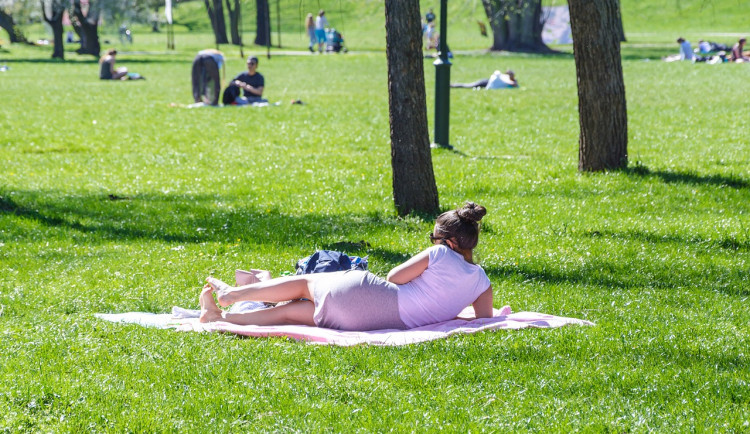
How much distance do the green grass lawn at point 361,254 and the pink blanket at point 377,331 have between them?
146 millimetres

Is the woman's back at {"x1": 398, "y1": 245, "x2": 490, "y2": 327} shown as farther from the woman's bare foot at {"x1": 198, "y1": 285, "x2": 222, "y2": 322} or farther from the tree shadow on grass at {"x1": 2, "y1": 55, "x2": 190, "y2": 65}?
the tree shadow on grass at {"x1": 2, "y1": 55, "x2": 190, "y2": 65}

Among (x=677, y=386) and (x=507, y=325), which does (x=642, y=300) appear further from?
(x=677, y=386)

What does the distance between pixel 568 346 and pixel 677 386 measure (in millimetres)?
766

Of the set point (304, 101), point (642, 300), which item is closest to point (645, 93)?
point (304, 101)

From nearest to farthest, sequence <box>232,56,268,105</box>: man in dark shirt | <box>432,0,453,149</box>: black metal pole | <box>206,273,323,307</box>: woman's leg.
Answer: <box>206,273,323,307</box>: woman's leg → <box>432,0,453,149</box>: black metal pole → <box>232,56,268,105</box>: man in dark shirt

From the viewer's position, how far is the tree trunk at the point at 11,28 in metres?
56.1

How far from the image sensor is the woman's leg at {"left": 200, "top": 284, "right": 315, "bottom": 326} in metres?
6.03

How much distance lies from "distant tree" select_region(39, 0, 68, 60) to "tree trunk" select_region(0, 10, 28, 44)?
11543mm

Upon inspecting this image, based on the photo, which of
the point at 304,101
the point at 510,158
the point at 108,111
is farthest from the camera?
the point at 304,101

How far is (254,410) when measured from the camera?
455 centimetres

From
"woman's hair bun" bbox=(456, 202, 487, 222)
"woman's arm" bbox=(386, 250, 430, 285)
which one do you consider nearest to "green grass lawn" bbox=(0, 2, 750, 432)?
"woman's arm" bbox=(386, 250, 430, 285)

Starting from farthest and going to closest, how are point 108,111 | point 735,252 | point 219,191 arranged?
point 108,111 < point 219,191 < point 735,252

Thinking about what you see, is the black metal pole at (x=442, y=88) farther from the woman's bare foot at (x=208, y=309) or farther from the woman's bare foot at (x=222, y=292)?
the woman's bare foot at (x=208, y=309)

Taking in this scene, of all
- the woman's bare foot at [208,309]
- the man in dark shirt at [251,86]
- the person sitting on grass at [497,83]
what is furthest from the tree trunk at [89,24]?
the woman's bare foot at [208,309]
